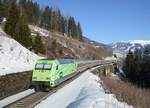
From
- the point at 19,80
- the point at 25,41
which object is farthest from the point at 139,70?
the point at 19,80

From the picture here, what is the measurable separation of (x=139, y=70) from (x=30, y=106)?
50.5 metres

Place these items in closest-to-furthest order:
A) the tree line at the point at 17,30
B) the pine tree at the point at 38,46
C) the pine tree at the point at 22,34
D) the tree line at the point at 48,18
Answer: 1. the pine tree at the point at 22,34
2. the tree line at the point at 17,30
3. the pine tree at the point at 38,46
4. the tree line at the point at 48,18

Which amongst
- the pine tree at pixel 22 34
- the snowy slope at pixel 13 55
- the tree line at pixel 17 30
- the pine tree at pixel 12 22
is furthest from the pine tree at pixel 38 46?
the snowy slope at pixel 13 55

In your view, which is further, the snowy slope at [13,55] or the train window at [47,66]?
the snowy slope at [13,55]

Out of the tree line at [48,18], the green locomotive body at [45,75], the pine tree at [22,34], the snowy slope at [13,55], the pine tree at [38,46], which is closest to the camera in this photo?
the green locomotive body at [45,75]

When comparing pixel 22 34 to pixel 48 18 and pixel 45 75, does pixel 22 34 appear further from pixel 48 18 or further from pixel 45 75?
pixel 48 18

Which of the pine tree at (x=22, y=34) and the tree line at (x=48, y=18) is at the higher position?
the tree line at (x=48, y=18)

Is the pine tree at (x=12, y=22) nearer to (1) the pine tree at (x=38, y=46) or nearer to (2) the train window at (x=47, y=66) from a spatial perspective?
(1) the pine tree at (x=38, y=46)

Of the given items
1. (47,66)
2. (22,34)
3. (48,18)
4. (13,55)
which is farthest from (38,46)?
(48,18)

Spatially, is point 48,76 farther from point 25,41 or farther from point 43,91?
point 25,41

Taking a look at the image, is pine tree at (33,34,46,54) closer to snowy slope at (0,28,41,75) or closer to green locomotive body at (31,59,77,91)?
snowy slope at (0,28,41,75)

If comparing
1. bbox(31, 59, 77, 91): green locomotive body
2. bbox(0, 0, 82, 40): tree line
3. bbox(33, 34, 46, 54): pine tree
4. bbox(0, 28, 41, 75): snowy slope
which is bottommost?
bbox(31, 59, 77, 91): green locomotive body

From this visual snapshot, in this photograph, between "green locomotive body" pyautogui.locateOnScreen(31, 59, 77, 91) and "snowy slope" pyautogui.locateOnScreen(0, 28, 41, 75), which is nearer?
"green locomotive body" pyautogui.locateOnScreen(31, 59, 77, 91)

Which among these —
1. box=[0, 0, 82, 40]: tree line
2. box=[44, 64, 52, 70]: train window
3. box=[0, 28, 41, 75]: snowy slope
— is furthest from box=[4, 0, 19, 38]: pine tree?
box=[0, 0, 82, 40]: tree line
